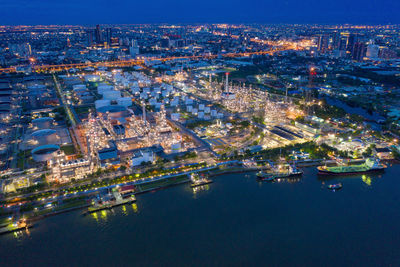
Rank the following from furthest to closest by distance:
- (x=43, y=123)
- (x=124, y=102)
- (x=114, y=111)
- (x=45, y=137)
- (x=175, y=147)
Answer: (x=124, y=102), (x=114, y=111), (x=43, y=123), (x=45, y=137), (x=175, y=147)

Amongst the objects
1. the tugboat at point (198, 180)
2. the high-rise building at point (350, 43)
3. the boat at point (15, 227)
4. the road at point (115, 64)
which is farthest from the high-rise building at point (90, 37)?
the boat at point (15, 227)

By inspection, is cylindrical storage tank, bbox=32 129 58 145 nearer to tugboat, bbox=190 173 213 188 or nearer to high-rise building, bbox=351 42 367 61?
tugboat, bbox=190 173 213 188

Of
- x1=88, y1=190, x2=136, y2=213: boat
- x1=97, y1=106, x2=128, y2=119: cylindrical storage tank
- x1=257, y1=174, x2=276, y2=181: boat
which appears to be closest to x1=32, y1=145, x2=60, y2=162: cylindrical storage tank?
x1=88, y1=190, x2=136, y2=213: boat

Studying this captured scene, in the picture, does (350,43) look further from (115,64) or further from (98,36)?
(98,36)

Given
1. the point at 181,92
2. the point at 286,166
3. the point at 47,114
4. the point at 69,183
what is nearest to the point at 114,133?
the point at 69,183

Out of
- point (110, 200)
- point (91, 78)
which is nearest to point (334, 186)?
point (110, 200)

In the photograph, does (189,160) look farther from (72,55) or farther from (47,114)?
(72,55)
